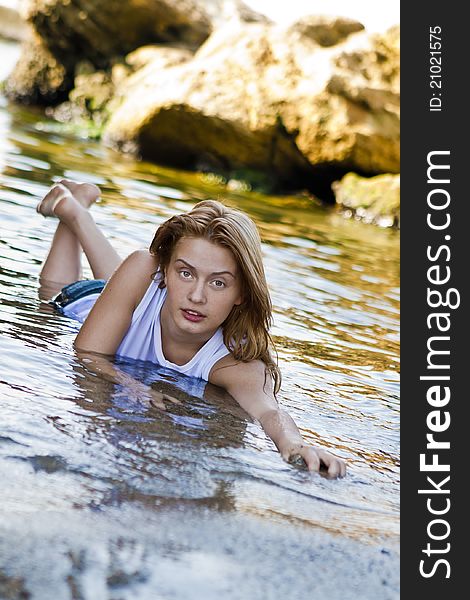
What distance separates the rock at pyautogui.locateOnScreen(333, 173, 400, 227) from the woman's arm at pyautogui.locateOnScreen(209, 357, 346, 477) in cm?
1081

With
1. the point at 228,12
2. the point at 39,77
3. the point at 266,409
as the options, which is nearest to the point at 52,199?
the point at 266,409

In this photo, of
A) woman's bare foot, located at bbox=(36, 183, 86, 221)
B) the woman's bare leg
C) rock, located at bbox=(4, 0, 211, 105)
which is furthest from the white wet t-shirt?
rock, located at bbox=(4, 0, 211, 105)

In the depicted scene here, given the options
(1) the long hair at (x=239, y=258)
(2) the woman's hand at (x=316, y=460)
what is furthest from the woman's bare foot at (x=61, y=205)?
(2) the woman's hand at (x=316, y=460)

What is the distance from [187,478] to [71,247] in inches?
144

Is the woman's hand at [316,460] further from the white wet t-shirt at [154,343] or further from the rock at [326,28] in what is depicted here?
the rock at [326,28]

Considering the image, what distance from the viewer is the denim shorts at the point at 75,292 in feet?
19.8

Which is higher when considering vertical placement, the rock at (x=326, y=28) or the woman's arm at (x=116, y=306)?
the rock at (x=326, y=28)

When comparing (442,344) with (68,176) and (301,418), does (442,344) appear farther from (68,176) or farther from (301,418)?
(68,176)

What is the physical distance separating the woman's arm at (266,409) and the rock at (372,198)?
10.8 metres

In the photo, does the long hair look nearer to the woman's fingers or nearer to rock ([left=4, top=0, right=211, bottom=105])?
the woman's fingers

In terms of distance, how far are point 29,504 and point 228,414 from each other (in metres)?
1.77

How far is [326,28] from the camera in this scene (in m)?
17.0

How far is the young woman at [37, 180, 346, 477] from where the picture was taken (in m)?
4.65

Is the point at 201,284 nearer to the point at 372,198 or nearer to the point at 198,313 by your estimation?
the point at 198,313
